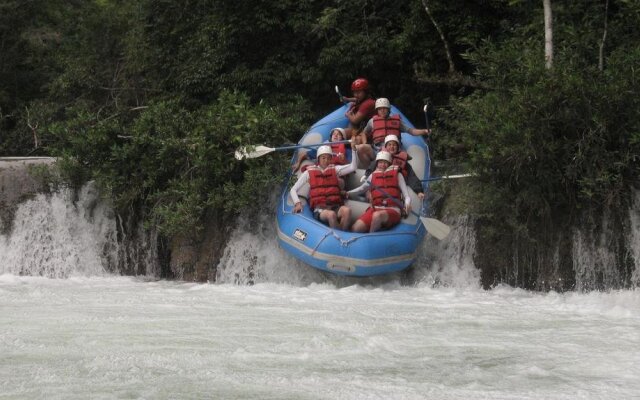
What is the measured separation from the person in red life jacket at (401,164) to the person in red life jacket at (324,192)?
40 cm

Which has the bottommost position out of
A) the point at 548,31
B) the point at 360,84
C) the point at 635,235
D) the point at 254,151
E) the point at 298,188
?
the point at 635,235

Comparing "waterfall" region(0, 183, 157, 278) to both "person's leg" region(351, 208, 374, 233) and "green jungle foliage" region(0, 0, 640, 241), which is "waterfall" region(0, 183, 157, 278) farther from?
"person's leg" region(351, 208, 374, 233)

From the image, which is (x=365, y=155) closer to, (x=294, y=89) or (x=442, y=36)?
(x=442, y=36)

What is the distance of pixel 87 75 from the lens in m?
14.0

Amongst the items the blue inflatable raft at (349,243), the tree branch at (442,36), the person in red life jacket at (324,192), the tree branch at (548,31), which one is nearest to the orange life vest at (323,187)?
the person in red life jacket at (324,192)

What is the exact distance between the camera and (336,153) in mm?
9125

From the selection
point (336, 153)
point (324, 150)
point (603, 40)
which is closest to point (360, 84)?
point (336, 153)

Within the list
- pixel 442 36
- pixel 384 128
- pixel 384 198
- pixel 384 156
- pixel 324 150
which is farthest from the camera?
pixel 442 36

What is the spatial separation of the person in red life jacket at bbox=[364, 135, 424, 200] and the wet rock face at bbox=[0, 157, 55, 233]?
11.7 feet

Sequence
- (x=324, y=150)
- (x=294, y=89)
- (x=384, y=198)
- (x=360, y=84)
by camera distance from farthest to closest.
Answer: (x=294, y=89), (x=360, y=84), (x=324, y=150), (x=384, y=198)

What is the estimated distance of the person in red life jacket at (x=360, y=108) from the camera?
32.3 feet

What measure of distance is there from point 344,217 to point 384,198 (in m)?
0.39

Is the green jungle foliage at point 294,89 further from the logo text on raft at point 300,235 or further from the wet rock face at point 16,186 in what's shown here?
the logo text on raft at point 300,235

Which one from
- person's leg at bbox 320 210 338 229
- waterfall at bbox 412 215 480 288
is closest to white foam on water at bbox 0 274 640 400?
waterfall at bbox 412 215 480 288
